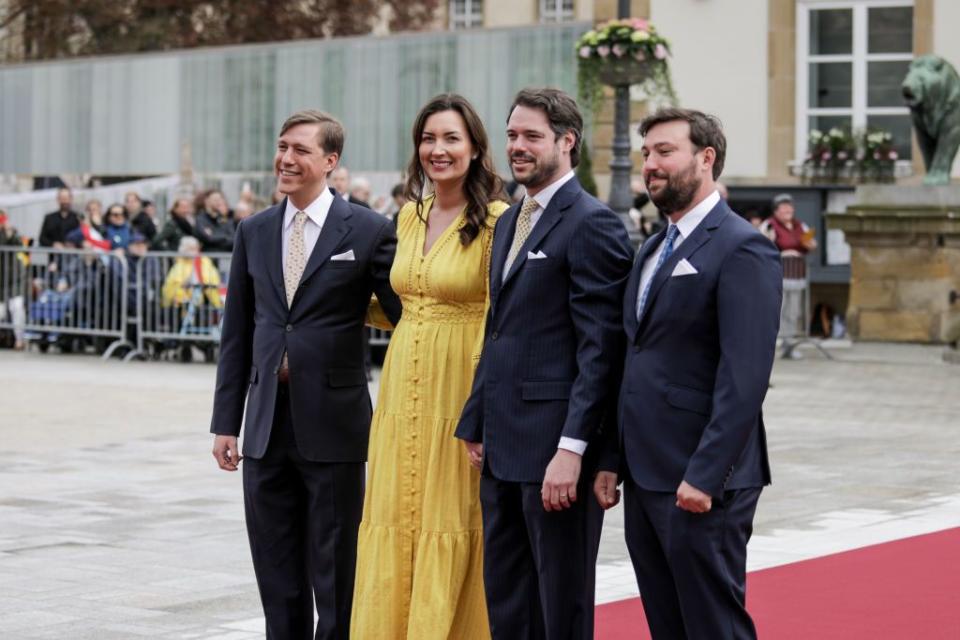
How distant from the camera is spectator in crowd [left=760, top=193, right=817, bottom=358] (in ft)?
68.9

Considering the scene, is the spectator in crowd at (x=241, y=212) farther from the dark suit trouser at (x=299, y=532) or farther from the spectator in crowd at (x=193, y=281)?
the dark suit trouser at (x=299, y=532)

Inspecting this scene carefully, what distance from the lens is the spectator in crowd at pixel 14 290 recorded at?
73.1 ft

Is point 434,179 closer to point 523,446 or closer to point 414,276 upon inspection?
point 414,276

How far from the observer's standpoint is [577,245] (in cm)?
591

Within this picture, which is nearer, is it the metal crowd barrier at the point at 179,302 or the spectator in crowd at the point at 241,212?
the metal crowd barrier at the point at 179,302

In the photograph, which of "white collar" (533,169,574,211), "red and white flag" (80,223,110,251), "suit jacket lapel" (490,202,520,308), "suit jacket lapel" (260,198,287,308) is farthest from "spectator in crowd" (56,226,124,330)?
"white collar" (533,169,574,211)

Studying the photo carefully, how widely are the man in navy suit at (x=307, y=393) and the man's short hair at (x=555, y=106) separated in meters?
0.85

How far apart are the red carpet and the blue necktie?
202 cm

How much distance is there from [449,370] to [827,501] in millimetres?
5241

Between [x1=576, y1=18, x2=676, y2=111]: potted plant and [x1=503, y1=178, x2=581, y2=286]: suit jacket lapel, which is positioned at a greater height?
[x1=576, y1=18, x2=676, y2=111]: potted plant

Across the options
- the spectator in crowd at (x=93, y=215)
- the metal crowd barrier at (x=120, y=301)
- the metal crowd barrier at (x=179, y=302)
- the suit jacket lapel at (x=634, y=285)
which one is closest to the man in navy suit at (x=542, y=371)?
the suit jacket lapel at (x=634, y=285)

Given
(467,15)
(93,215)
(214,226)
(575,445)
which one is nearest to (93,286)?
(214,226)

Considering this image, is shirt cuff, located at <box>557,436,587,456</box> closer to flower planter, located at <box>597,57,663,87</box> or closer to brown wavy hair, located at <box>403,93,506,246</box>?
brown wavy hair, located at <box>403,93,506,246</box>

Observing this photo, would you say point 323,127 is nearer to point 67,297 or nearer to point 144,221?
point 67,297
